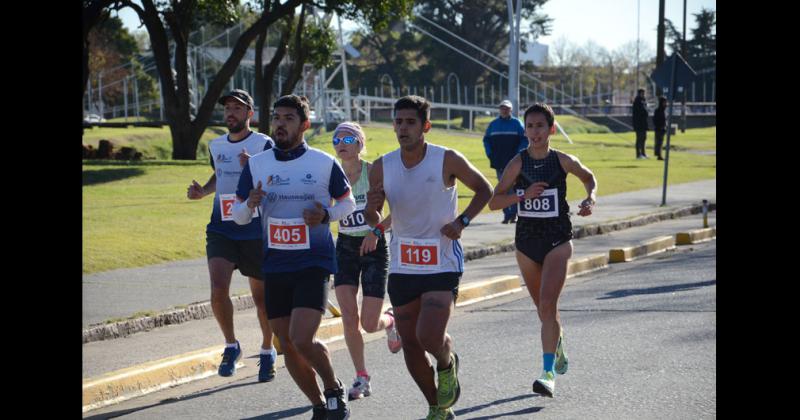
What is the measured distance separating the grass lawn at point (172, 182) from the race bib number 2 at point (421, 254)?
24.8ft

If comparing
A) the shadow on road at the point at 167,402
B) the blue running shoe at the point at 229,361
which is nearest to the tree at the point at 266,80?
the blue running shoe at the point at 229,361

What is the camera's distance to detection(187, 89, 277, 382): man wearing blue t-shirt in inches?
337

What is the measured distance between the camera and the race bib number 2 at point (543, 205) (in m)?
8.25

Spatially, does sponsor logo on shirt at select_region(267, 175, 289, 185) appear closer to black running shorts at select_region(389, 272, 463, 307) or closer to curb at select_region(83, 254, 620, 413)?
black running shorts at select_region(389, 272, 463, 307)

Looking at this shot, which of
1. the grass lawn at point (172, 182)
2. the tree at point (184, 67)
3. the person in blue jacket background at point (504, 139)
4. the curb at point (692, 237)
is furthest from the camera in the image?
the tree at point (184, 67)

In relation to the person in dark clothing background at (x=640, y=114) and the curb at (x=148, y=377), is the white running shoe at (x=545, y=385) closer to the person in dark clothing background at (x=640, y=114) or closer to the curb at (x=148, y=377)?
the curb at (x=148, y=377)

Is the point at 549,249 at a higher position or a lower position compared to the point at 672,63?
lower

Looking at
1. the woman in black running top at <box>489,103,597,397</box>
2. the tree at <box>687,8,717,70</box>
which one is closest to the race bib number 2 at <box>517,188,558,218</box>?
the woman in black running top at <box>489,103,597,397</box>

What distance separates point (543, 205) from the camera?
27.1ft
